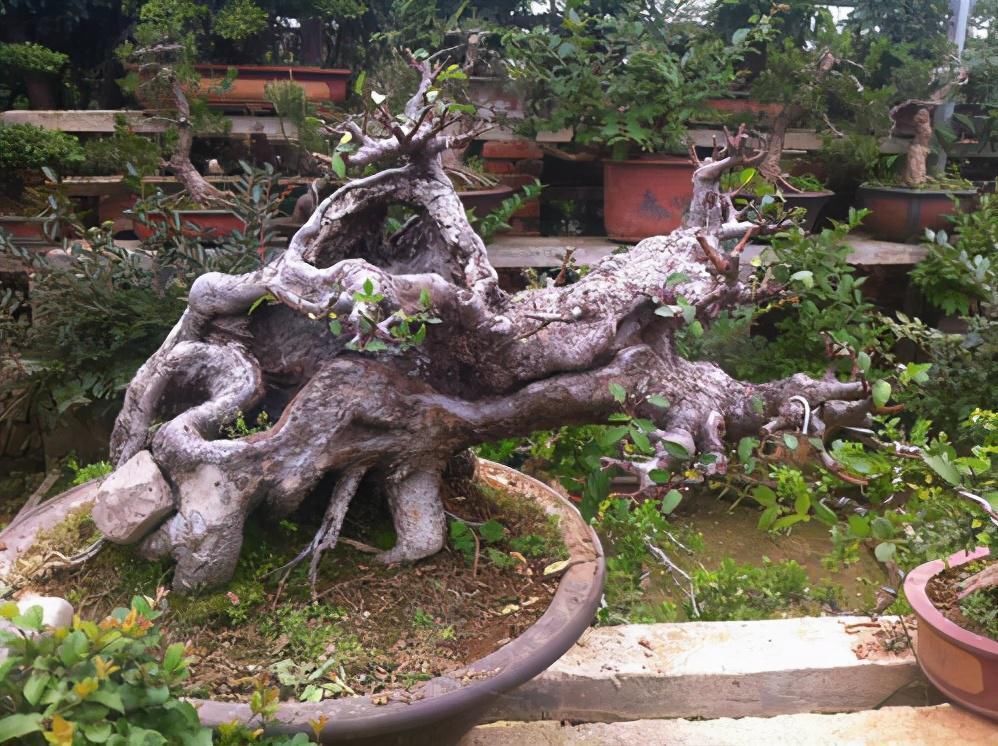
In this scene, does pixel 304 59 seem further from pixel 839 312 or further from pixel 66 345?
pixel 839 312

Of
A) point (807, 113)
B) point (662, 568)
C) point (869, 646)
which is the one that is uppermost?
point (807, 113)

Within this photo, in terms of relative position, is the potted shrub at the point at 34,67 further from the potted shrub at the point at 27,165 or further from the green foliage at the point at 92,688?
the green foliage at the point at 92,688

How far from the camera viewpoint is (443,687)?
1248mm

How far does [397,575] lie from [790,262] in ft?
7.12

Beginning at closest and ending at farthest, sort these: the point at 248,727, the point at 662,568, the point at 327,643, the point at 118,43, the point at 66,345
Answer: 1. the point at 248,727
2. the point at 327,643
3. the point at 662,568
4. the point at 66,345
5. the point at 118,43

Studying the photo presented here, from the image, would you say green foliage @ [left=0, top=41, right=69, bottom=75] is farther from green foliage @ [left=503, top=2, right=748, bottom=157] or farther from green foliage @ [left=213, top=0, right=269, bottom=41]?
green foliage @ [left=503, top=2, right=748, bottom=157]

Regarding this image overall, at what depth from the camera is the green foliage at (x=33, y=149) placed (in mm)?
3195

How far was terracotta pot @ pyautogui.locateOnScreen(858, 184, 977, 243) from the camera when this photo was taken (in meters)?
3.71

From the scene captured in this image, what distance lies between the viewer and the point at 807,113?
383 centimetres

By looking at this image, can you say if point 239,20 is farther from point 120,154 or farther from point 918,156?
point 918,156

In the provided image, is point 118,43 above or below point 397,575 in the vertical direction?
above

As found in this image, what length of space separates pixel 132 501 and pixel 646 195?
2612 mm

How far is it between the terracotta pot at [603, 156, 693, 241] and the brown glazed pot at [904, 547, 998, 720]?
196cm

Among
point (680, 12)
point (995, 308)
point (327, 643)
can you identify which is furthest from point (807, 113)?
point (327, 643)
